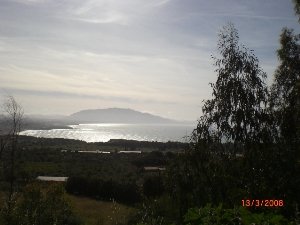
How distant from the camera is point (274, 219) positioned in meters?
5.39

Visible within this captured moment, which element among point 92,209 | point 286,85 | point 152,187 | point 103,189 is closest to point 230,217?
point 286,85

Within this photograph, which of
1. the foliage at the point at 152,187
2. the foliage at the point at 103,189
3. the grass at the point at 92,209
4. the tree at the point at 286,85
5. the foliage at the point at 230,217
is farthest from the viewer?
the foliage at the point at 103,189

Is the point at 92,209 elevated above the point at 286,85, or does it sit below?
below

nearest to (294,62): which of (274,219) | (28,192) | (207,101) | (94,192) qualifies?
(207,101)

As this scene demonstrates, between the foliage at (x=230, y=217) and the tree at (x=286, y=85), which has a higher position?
the tree at (x=286, y=85)

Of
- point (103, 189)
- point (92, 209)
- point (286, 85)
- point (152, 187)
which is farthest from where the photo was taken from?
point (103, 189)

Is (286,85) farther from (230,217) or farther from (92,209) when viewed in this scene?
(92,209)

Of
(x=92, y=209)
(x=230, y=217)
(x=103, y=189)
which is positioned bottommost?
(x=92, y=209)

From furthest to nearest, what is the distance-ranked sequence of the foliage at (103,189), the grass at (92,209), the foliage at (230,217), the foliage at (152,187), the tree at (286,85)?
the foliage at (103,189)
the foliage at (152,187)
the grass at (92,209)
the tree at (286,85)
the foliage at (230,217)

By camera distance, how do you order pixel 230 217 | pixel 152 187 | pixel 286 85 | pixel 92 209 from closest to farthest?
pixel 230 217 < pixel 286 85 < pixel 92 209 < pixel 152 187

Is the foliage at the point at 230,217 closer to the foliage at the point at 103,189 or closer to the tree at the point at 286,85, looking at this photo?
the tree at the point at 286,85

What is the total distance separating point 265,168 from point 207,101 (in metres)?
3.85

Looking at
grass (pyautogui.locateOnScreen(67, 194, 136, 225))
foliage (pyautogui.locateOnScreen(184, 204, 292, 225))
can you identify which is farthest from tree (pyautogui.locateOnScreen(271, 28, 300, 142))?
grass (pyautogui.locateOnScreen(67, 194, 136, 225))

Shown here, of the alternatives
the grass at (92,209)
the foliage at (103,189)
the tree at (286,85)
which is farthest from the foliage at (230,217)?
the foliage at (103,189)
